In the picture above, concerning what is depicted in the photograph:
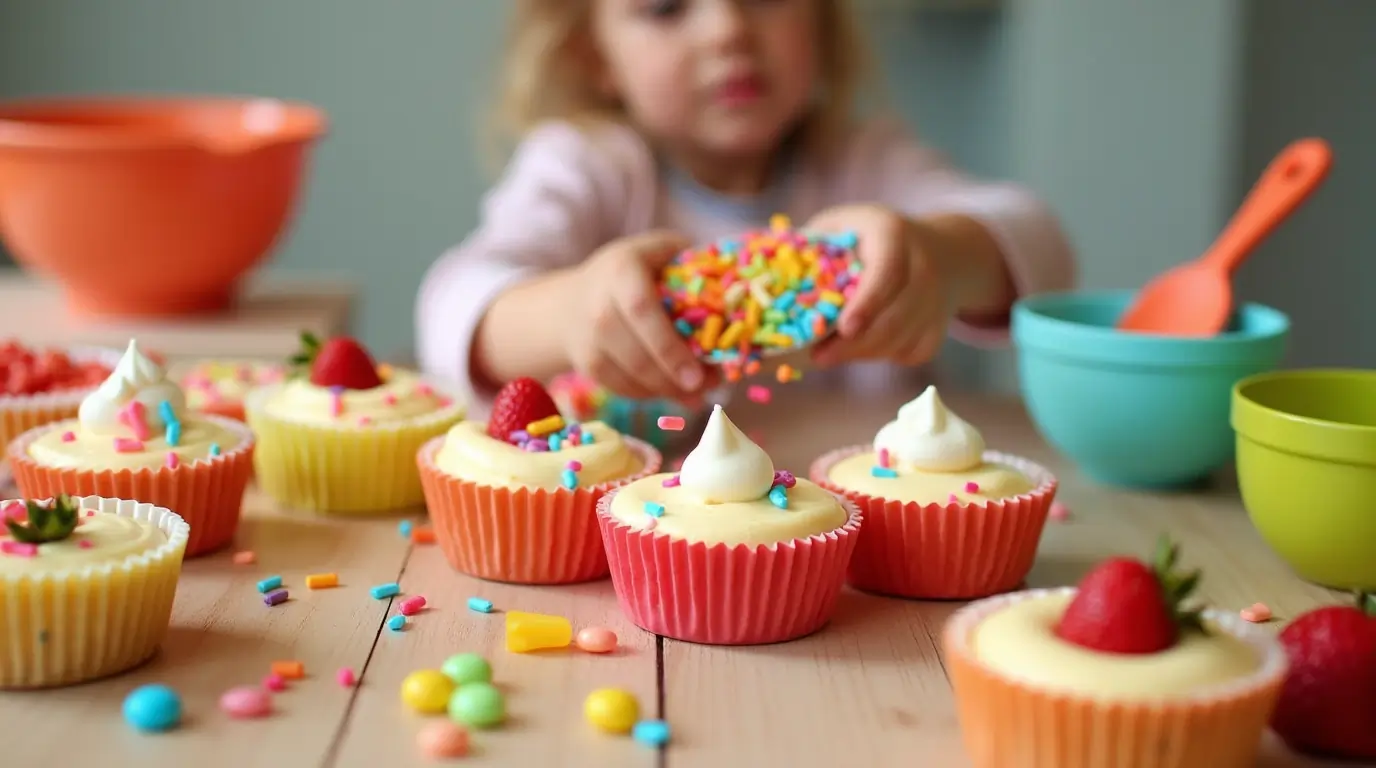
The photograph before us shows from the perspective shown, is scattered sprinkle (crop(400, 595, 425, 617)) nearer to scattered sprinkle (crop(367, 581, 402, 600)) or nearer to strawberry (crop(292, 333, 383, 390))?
scattered sprinkle (crop(367, 581, 402, 600))

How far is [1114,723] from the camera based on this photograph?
2.36 ft

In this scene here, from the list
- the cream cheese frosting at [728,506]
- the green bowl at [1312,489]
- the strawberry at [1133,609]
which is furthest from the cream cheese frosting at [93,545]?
the green bowl at [1312,489]

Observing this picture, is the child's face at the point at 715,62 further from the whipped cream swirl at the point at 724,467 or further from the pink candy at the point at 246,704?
the pink candy at the point at 246,704

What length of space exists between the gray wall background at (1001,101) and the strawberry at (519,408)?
144 cm

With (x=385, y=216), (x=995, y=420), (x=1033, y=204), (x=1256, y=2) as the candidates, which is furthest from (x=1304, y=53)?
(x=385, y=216)

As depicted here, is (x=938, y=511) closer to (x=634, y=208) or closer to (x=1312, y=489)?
(x=1312, y=489)

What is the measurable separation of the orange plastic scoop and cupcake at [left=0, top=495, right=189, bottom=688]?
3.30ft

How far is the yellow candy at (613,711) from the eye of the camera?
0.82 metres

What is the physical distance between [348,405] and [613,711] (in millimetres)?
573

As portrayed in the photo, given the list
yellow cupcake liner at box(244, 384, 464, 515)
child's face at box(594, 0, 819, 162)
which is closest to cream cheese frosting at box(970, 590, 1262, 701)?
yellow cupcake liner at box(244, 384, 464, 515)

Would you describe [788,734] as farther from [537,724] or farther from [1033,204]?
[1033,204]

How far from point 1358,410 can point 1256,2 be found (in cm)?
162

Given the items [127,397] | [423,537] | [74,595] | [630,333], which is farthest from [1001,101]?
[74,595]

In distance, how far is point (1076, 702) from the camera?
717 mm
